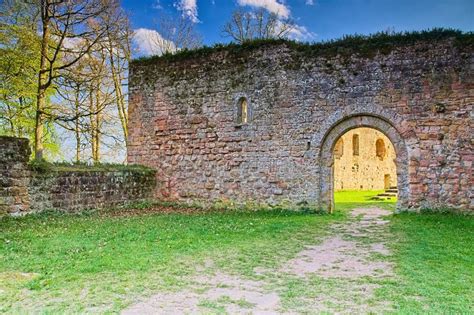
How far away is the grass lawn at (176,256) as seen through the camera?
180 inches

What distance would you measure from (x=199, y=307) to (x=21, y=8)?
15.9 m

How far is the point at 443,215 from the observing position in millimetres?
11094

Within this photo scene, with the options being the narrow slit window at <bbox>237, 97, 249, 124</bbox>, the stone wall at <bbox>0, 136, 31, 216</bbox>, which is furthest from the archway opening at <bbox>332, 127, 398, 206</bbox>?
the stone wall at <bbox>0, 136, 31, 216</bbox>

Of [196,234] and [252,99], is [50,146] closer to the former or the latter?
[252,99]

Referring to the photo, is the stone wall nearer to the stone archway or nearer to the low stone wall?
the low stone wall

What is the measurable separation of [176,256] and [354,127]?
25.1 ft

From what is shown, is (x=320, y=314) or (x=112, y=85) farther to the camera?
(x=112, y=85)

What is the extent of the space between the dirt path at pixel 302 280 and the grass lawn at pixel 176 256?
16 centimetres

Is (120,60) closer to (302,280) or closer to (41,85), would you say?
(41,85)

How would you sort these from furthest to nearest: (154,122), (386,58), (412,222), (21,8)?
(21,8) < (154,122) < (386,58) < (412,222)

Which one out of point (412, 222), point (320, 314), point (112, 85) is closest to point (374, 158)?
point (112, 85)

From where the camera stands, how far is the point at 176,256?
6594 millimetres

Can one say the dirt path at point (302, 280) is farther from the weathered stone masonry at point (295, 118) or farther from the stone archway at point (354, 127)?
the weathered stone masonry at point (295, 118)

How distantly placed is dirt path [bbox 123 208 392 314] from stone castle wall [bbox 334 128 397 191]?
64.8 ft
